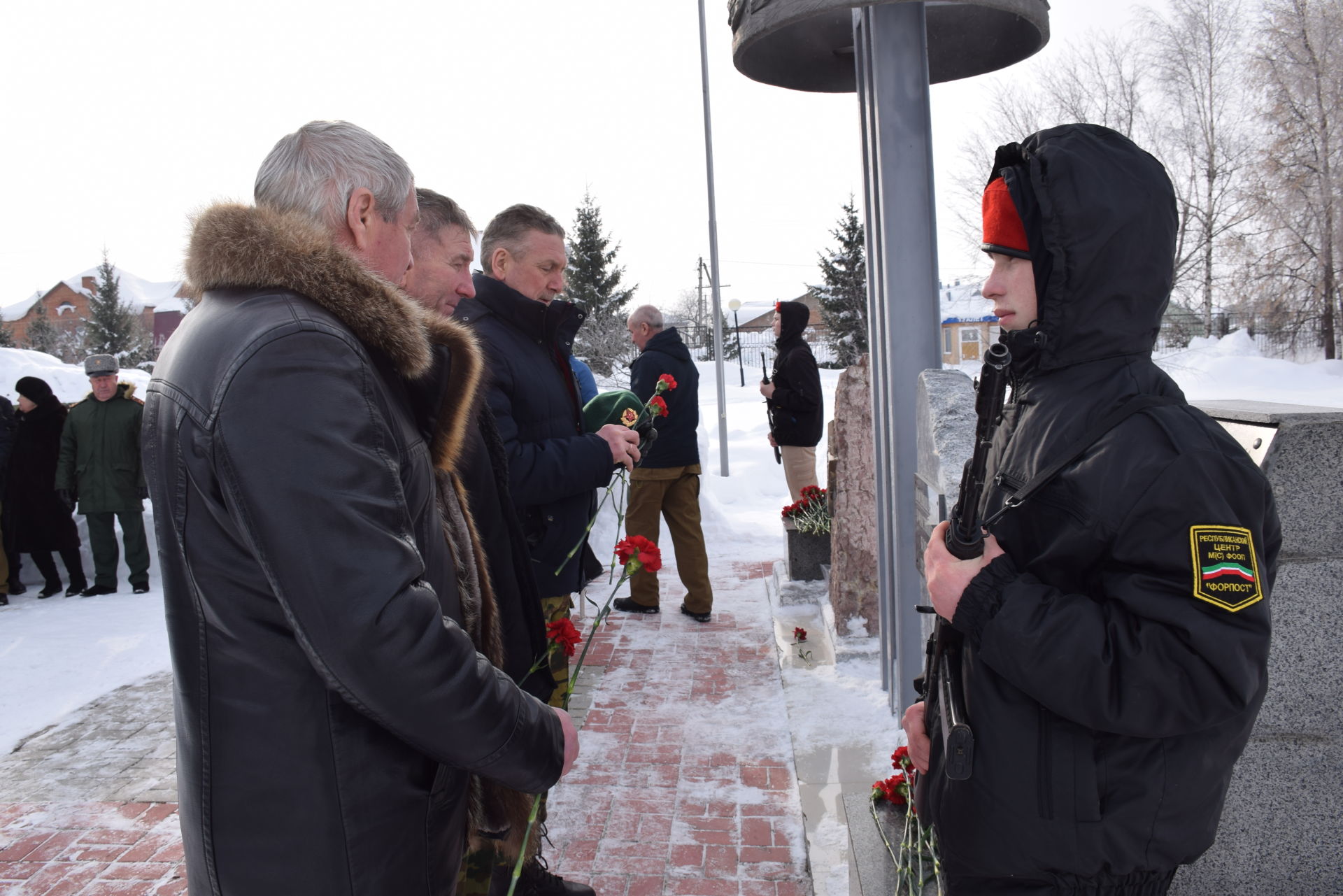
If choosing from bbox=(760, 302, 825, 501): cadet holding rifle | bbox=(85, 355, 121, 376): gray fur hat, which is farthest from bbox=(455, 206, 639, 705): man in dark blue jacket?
bbox=(85, 355, 121, 376): gray fur hat

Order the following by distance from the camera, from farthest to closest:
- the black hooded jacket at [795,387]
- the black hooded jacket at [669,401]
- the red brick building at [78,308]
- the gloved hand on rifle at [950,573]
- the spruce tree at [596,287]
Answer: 1. the red brick building at [78,308]
2. the spruce tree at [596,287]
3. the black hooded jacket at [795,387]
4. the black hooded jacket at [669,401]
5. the gloved hand on rifle at [950,573]

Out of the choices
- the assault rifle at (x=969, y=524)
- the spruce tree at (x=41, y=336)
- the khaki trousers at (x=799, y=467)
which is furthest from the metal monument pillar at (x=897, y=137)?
the spruce tree at (x=41, y=336)

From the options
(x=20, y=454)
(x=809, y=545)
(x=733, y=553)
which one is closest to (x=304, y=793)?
(x=809, y=545)

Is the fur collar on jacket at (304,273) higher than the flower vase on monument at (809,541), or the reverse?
the fur collar on jacket at (304,273)

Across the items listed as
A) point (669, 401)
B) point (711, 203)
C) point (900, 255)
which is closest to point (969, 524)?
point (900, 255)

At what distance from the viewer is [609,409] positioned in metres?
3.96

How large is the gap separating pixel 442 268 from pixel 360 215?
4.04ft

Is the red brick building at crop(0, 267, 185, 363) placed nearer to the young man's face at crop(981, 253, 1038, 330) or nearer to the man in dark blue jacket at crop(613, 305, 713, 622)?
the man in dark blue jacket at crop(613, 305, 713, 622)

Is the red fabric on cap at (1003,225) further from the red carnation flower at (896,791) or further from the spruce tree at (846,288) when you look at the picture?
the spruce tree at (846,288)

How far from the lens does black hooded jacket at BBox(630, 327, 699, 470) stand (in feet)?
19.9

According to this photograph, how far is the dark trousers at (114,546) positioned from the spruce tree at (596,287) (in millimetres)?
25005

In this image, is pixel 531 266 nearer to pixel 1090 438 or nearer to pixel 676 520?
pixel 1090 438

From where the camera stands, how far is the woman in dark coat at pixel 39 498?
7898 millimetres

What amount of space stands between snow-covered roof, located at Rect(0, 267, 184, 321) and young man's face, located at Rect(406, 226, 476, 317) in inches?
2433
